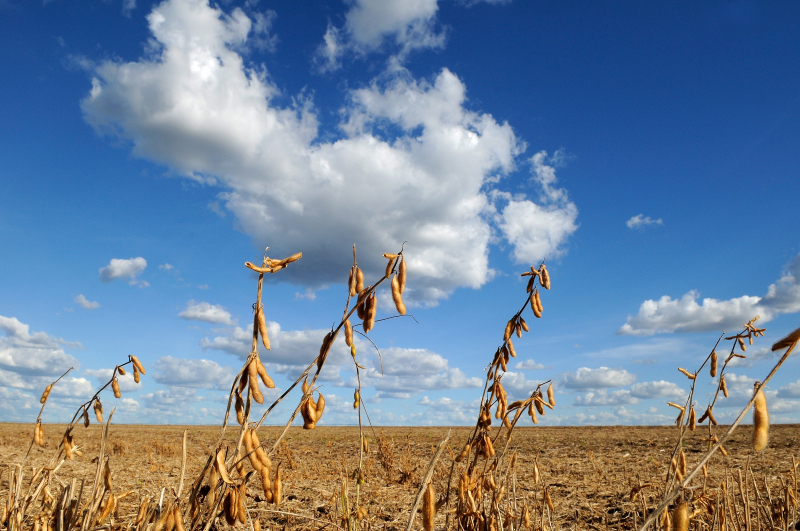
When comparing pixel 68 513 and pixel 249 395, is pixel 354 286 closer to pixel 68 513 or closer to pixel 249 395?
pixel 249 395

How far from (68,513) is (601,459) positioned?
9.39 m

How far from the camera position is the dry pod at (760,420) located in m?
0.95

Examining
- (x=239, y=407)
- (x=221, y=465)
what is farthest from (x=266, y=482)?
(x=239, y=407)

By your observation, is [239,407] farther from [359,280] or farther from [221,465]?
[359,280]

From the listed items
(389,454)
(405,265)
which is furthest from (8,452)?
(405,265)

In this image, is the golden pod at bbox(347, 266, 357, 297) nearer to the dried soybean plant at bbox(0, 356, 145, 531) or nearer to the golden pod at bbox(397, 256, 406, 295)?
the golden pod at bbox(397, 256, 406, 295)

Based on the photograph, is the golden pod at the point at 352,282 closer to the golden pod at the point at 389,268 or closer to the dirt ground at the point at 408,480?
the golden pod at the point at 389,268

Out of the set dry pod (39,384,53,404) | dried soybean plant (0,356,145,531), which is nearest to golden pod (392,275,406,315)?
dried soybean plant (0,356,145,531)

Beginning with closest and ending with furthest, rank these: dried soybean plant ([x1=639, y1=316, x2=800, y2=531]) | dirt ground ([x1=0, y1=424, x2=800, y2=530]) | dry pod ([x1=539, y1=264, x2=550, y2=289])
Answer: dried soybean plant ([x1=639, y1=316, x2=800, y2=531]) < dry pod ([x1=539, y1=264, x2=550, y2=289]) < dirt ground ([x1=0, y1=424, x2=800, y2=530])

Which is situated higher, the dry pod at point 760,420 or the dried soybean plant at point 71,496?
the dry pod at point 760,420

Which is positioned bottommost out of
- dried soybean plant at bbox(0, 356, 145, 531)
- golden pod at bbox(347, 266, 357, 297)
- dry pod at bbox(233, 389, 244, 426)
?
dried soybean plant at bbox(0, 356, 145, 531)

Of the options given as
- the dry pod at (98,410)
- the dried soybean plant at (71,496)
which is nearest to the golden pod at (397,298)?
the dried soybean plant at (71,496)

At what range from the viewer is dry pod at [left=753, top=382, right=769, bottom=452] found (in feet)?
3.13

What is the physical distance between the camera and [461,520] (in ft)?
6.54
